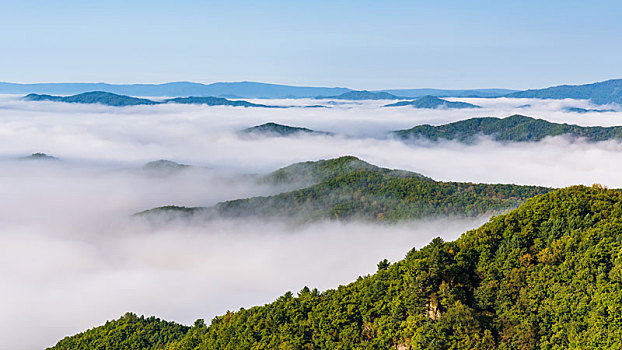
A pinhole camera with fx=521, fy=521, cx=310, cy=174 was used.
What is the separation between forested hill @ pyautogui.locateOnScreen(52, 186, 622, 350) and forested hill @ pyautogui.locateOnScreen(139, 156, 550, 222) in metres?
82.2

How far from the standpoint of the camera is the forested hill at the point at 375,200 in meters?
135

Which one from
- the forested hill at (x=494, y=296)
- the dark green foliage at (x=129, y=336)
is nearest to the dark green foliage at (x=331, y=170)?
the dark green foliage at (x=129, y=336)

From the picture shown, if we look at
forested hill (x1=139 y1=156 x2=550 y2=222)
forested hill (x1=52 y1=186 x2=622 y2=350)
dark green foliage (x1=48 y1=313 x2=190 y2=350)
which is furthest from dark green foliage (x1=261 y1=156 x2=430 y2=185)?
forested hill (x1=52 y1=186 x2=622 y2=350)

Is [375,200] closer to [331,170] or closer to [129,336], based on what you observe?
[331,170]

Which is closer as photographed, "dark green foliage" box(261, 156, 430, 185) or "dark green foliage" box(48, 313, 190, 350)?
"dark green foliage" box(48, 313, 190, 350)

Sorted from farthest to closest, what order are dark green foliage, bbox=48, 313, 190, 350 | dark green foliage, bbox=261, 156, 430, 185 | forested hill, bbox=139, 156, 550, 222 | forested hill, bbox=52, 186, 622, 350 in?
1. dark green foliage, bbox=261, 156, 430, 185
2. forested hill, bbox=139, 156, 550, 222
3. dark green foliage, bbox=48, 313, 190, 350
4. forested hill, bbox=52, 186, 622, 350

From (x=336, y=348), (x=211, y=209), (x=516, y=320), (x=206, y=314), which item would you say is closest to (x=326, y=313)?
(x=336, y=348)

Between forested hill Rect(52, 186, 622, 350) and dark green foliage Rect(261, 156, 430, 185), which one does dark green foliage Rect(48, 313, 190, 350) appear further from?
dark green foliage Rect(261, 156, 430, 185)

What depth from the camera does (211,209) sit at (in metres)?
170

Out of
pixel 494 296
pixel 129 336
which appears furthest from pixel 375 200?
pixel 494 296

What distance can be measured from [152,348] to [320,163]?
12760 cm

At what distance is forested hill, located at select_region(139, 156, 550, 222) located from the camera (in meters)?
135

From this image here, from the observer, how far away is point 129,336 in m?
75.1

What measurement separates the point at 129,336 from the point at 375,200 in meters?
84.4
